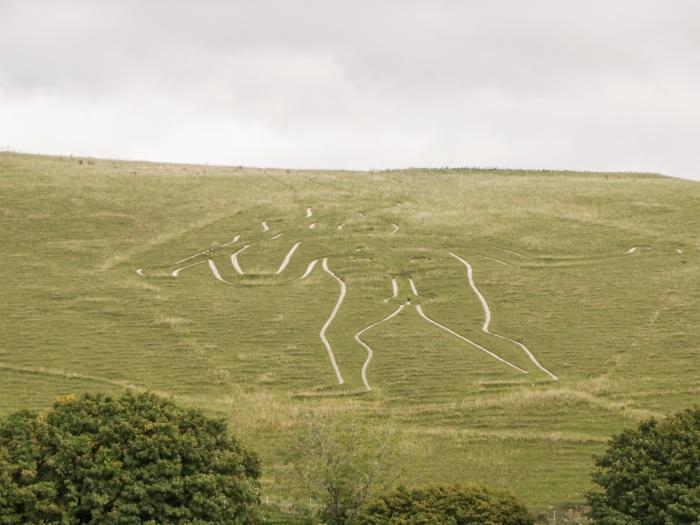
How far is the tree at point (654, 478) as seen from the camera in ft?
85.4

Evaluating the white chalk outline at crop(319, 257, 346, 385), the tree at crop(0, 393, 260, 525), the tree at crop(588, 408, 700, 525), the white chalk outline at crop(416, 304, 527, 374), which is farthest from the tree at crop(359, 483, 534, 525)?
the white chalk outline at crop(416, 304, 527, 374)

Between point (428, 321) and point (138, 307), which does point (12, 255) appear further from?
point (428, 321)

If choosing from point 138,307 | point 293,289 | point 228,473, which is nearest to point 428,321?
point 293,289

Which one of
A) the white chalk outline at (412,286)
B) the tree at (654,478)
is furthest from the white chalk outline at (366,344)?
the tree at (654,478)

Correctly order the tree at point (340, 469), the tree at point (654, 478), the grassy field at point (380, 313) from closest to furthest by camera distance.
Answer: the tree at point (654, 478)
the tree at point (340, 469)
the grassy field at point (380, 313)

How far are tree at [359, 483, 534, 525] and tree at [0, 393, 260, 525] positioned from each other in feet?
12.7

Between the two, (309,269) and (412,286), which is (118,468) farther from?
(309,269)

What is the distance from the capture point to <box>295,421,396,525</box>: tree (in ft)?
101

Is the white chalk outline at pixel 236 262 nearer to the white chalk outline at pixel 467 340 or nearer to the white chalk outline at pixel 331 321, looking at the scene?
the white chalk outline at pixel 331 321

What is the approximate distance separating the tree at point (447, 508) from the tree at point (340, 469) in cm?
212

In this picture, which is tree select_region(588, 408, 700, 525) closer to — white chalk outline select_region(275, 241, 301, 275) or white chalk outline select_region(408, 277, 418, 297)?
white chalk outline select_region(408, 277, 418, 297)

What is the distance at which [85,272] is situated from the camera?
212 ft

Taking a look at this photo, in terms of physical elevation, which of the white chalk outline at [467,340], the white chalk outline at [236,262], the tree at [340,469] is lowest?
the tree at [340,469]

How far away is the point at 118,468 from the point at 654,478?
15012 mm
